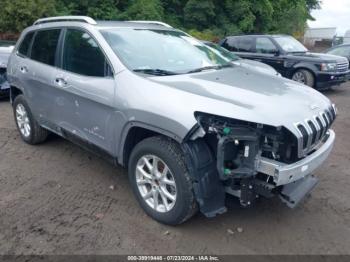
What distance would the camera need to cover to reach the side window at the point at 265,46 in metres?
11.0

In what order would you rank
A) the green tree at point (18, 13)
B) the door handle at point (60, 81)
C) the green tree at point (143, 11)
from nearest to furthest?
the door handle at point (60, 81) → the green tree at point (18, 13) → the green tree at point (143, 11)

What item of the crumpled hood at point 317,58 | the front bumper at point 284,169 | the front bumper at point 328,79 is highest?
the crumpled hood at point 317,58

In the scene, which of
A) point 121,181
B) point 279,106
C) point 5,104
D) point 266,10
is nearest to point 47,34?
point 121,181

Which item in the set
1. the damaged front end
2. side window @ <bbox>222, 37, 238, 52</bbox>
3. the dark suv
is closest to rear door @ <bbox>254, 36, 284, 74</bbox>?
the dark suv

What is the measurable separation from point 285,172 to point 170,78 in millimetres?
1379

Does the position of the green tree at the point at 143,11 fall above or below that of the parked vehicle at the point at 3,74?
above

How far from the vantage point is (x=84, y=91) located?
13.1 feet

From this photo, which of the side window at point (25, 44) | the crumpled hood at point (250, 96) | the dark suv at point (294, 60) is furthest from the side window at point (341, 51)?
the side window at point (25, 44)

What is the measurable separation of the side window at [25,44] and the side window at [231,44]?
25.5 feet

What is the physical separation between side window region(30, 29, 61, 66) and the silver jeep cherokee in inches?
1.4

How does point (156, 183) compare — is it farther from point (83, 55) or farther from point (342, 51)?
point (342, 51)

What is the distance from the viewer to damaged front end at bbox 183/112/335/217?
3002 millimetres

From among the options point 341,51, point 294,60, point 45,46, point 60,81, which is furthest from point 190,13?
point 60,81

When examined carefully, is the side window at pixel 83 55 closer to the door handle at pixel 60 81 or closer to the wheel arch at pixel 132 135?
the door handle at pixel 60 81
